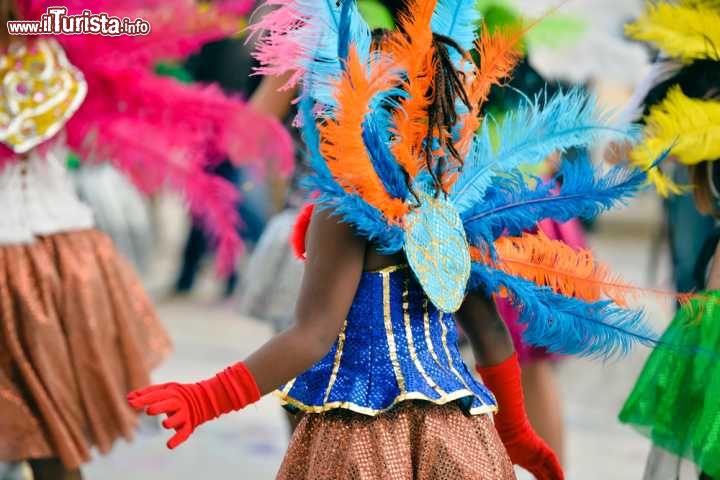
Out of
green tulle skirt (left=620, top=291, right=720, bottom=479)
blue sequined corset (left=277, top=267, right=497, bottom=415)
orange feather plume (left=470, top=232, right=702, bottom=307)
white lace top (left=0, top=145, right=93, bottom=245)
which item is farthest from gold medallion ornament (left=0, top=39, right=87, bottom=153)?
green tulle skirt (left=620, top=291, right=720, bottom=479)

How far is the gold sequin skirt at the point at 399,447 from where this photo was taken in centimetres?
220

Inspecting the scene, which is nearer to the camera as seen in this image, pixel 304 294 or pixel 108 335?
pixel 304 294

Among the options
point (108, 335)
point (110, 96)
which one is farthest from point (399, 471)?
point (110, 96)

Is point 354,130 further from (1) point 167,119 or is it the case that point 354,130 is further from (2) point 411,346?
(1) point 167,119

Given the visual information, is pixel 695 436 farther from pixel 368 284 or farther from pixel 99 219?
pixel 99 219

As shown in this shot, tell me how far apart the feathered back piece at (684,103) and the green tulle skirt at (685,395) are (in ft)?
1.19

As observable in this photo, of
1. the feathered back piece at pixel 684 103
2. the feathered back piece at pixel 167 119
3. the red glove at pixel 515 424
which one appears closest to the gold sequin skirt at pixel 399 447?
the red glove at pixel 515 424

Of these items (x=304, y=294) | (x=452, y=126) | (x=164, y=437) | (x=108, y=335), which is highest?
(x=452, y=126)

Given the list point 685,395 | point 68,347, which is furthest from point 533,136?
point 68,347

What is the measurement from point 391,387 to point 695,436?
39.8 inches

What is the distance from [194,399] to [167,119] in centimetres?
173

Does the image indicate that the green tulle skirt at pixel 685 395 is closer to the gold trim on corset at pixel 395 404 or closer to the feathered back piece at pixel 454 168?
the feathered back piece at pixel 454 168

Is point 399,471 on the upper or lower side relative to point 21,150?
lower

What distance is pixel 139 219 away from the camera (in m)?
8.15
